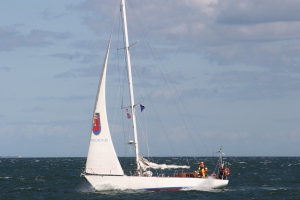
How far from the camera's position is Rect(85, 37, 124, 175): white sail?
42031mm

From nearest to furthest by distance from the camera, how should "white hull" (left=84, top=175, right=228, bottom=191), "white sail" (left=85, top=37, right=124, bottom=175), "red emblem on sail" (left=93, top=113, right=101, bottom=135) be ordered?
1. "white hull" (left=84, top=175, right=228, bottom=191)
2. "white sail" (left=85, top=37, right=124, bottom=175)
3. "red emblem on sail" (left=93, top=113, right=101, bottom=135)

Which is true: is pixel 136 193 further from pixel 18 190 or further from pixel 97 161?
pixel 18 190

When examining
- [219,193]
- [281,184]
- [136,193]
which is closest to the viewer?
[136,193]

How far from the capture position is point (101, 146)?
42.3 meters

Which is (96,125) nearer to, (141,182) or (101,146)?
(101,146)

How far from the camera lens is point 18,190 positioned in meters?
50.7

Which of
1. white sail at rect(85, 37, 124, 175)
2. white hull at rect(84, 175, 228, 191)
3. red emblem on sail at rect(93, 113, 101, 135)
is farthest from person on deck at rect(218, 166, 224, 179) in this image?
red emblem on sail at rect(93, 113, 101, 135)

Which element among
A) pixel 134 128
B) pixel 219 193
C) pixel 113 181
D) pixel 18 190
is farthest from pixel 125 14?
pixel 18 190

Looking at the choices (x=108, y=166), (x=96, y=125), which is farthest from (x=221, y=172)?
(x=96, y=125)

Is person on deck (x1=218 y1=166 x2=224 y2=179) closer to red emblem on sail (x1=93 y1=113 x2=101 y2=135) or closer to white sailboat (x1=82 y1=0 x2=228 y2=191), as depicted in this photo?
white sailboat (x1=82 y1=0 x2=228 y2=191)

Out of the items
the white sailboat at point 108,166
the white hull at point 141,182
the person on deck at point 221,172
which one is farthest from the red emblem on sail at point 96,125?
the person on deck at point 221,172

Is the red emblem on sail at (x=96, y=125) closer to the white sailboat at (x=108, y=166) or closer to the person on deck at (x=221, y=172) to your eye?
the white sailboat at (x=108, y=166)

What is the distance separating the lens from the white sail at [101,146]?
138ft

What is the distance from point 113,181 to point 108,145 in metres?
2.36
